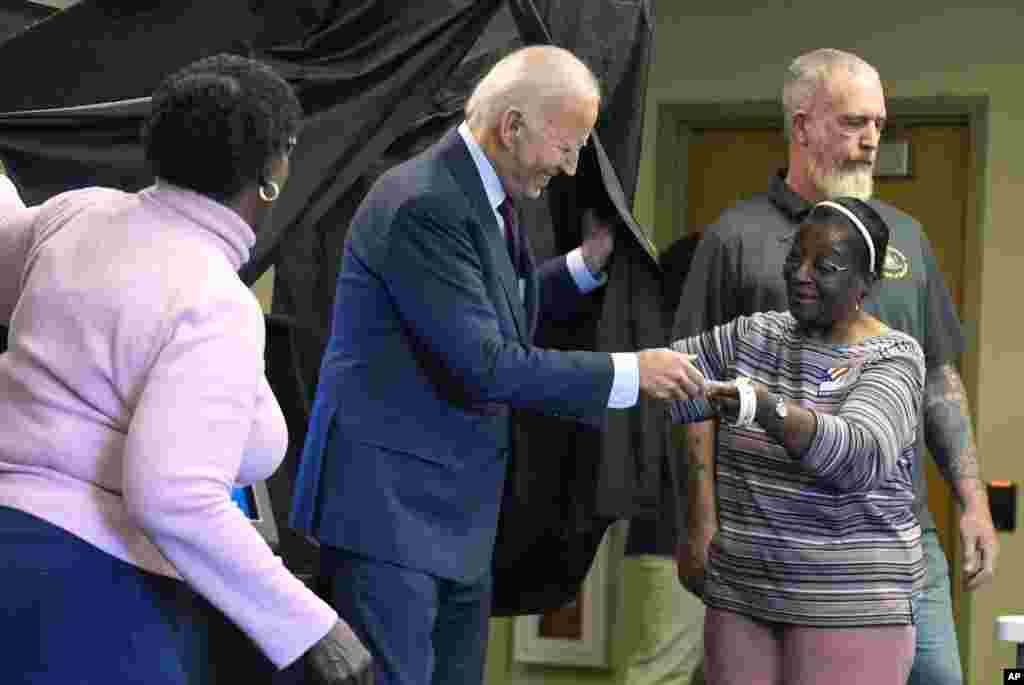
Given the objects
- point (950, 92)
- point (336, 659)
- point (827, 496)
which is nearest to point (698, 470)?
point (827, 496)

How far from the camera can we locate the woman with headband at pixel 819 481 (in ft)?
9.02

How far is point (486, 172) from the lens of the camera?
2.71m

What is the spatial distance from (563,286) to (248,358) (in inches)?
52.3

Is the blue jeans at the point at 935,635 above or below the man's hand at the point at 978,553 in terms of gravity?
below

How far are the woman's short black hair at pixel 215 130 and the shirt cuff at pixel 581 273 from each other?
1170 millimetres

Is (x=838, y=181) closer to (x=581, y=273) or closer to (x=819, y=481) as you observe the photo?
(x=581, y=273)

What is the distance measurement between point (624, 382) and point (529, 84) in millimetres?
502

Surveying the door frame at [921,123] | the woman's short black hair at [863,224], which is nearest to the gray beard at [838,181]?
the woman's short black hair at [863,224]

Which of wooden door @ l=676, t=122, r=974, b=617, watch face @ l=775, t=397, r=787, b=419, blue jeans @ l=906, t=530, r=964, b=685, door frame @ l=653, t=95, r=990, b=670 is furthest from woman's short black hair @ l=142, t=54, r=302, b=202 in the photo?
wooden door @ l=676, t=122, r=974, b=617

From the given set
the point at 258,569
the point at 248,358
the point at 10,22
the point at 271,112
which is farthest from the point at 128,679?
the point at 10,22

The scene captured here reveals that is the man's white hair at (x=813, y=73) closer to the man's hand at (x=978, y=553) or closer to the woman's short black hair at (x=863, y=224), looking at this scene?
the woman's short black hair at (x=863, y=224)

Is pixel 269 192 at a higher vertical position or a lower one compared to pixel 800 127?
lower

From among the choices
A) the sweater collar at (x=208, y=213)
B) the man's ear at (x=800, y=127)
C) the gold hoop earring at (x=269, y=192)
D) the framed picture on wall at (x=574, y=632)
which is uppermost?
the man's ear at (x=800, y=127)

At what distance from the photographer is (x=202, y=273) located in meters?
1.94
